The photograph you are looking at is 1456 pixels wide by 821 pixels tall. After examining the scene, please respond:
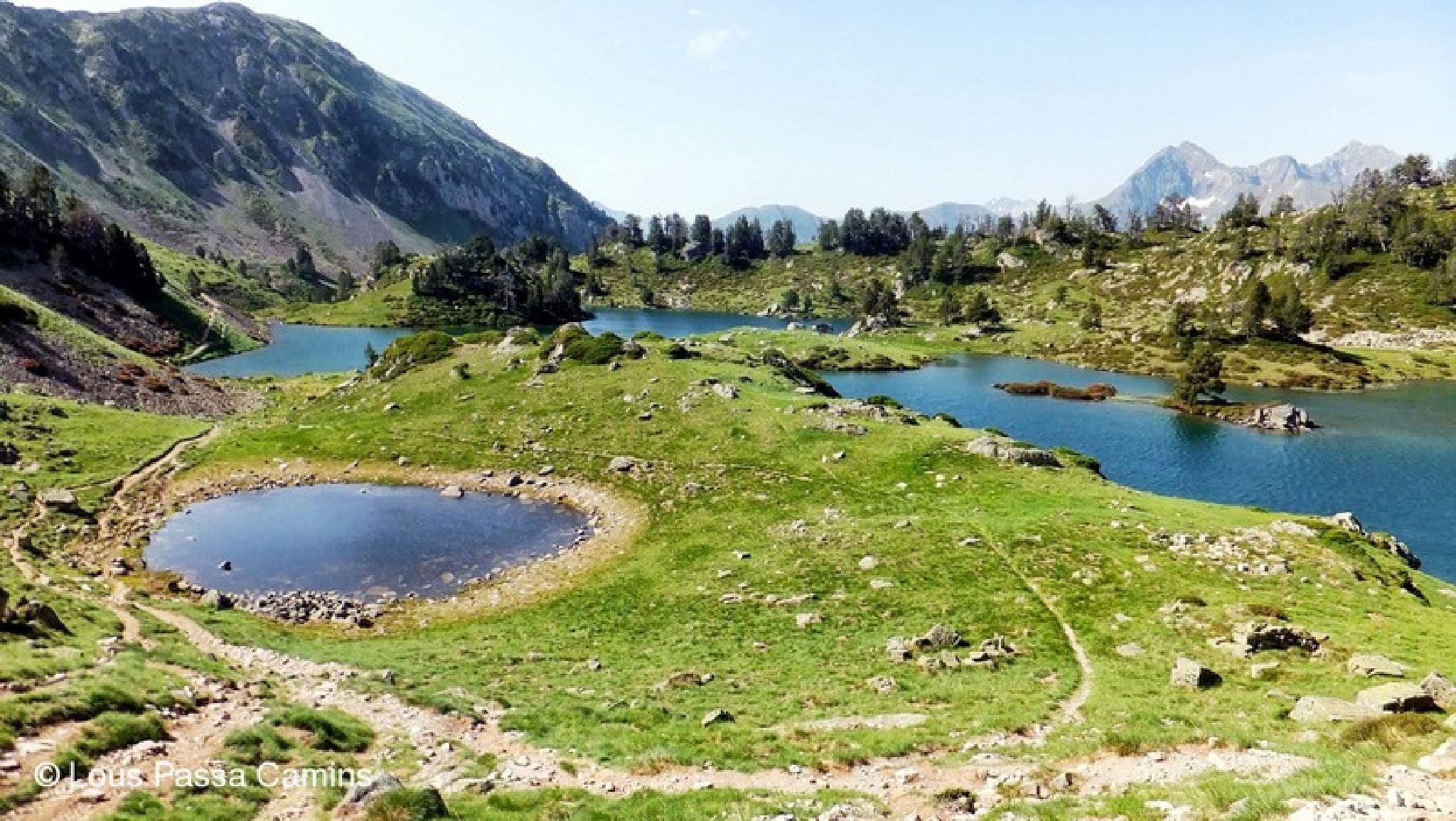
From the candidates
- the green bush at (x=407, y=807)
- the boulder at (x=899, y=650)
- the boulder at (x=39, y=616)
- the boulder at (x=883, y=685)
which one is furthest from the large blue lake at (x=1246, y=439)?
the boulder at (x=39, y=616)

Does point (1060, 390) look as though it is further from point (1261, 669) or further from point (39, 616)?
point (39, 616)

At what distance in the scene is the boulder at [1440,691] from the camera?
19.3 meters

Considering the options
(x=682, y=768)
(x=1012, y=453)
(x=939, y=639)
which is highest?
(x=1012, y=453)

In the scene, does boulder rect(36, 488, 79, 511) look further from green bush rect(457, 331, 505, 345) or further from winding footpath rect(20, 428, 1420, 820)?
green bush rect(457, 331, 505, 345)

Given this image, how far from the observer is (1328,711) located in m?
Result: 20.4

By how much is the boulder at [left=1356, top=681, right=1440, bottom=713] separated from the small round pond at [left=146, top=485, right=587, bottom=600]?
3938 cm

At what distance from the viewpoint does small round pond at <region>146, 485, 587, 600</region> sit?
140ft

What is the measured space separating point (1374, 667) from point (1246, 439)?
326 feet

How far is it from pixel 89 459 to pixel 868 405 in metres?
63.4

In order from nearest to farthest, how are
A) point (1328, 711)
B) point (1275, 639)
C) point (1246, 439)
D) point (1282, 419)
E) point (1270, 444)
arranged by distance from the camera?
point (1328, 711), point (1275, 639), point (1270, 444), point (1246, 439), point (1282, 419)

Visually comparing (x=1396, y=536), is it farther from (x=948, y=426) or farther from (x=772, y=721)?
(x=772, y=721)

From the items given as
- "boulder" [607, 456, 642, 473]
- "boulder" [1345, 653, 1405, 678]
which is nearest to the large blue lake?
"boulder" [1345, 653, 1405, 678]

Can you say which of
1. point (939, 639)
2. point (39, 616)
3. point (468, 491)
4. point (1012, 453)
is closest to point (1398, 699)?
point (939, 639)

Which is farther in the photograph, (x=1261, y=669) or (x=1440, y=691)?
(x=1261, y=669)
